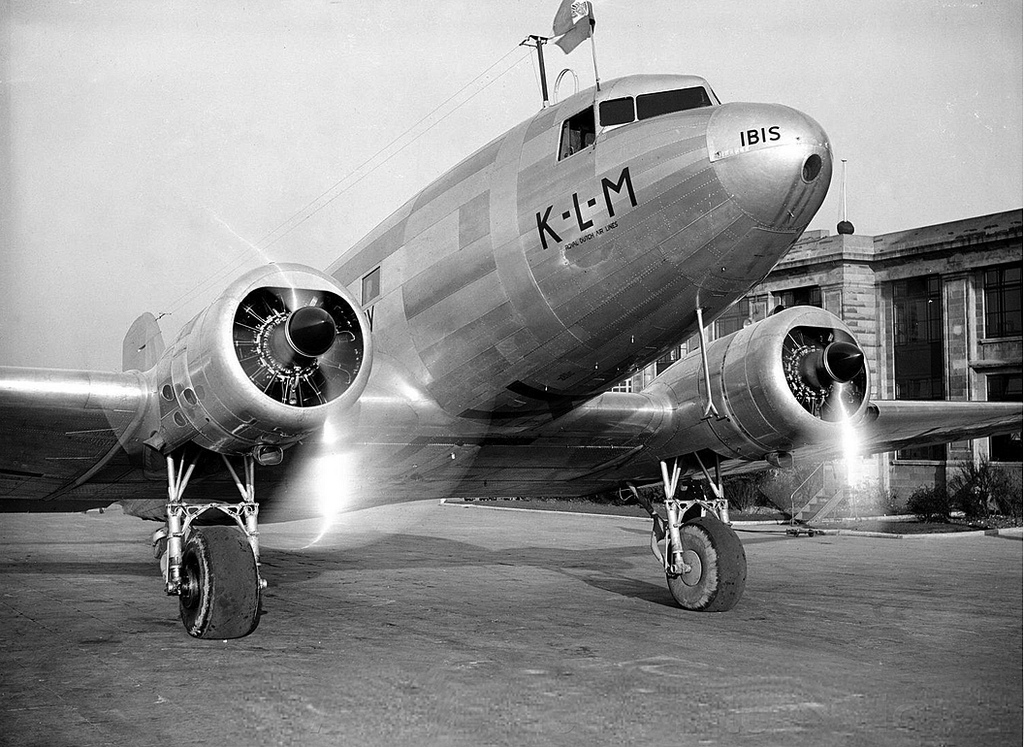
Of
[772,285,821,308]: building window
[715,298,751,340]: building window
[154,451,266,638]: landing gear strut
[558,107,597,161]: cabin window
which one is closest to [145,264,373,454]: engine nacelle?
[154,451,266,638]: landing gear strut

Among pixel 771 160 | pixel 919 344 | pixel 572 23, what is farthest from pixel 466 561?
pixel 919 344

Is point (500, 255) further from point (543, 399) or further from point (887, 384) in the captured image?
point (887, 384)

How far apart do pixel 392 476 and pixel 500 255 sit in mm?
3123

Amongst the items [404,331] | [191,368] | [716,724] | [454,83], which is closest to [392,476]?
[404,331]

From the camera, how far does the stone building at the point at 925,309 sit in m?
23.4

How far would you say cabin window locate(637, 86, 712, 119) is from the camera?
25.6ft

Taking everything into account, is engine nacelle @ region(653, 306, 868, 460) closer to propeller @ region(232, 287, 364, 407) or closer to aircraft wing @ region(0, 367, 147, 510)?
propeller @ region(232, 287, 364, 407)

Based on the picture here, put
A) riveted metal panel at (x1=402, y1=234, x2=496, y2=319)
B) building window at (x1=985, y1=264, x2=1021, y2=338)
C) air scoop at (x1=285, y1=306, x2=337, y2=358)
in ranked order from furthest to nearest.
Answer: building window at (x1=985, y1=264, x2=1021, y2=338)
riveted metal panel at (x1=402, y1=234, x2=496, y2=319)
air scoop at (x1=285, y1=306, x2=337, y2=358)

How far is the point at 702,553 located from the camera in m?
9.88

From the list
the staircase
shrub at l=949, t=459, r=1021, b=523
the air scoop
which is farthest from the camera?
the staircase

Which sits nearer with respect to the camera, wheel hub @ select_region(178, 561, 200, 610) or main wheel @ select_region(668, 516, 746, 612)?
wheel hub @ select_region(178, 561, 200, 610)

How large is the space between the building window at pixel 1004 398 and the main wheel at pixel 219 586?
1925 cm

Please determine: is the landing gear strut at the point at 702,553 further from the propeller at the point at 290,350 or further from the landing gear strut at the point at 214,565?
the landing gear strut at the point at 214,565

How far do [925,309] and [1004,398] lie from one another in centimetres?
353
